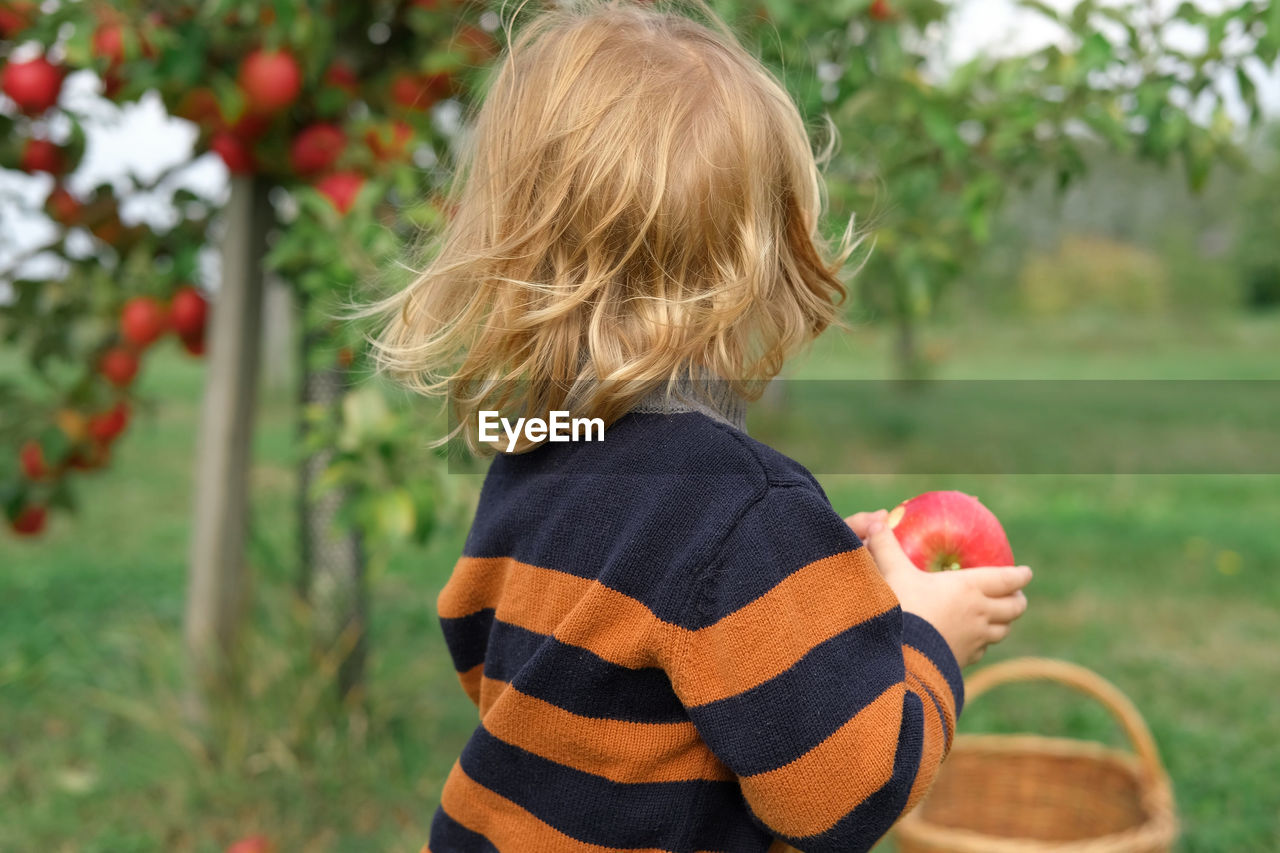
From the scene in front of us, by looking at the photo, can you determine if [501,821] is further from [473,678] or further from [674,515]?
[674,515]

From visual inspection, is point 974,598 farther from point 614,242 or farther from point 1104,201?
point 1104,201

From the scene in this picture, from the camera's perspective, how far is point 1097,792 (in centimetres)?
222

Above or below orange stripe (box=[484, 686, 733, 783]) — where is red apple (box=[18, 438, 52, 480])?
below

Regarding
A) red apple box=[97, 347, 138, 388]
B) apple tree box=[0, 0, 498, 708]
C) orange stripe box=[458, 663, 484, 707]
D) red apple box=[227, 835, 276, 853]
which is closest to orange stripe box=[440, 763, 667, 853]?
orange stripe box=[458, 663, 484, 707]

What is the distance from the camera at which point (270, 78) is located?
1.87 metres

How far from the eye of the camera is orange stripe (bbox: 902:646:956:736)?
3.11 feet

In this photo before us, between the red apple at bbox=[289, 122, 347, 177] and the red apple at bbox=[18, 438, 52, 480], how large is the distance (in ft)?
2.68

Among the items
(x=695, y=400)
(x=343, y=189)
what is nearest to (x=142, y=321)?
(x=343, y=189)

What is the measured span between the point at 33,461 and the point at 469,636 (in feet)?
5.00

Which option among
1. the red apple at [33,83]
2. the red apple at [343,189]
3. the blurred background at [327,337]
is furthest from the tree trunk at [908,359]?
the red apple at [33,83]

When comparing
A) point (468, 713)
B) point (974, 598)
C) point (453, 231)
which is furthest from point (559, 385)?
point (468, 713)

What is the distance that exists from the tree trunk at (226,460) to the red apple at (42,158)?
33 cm

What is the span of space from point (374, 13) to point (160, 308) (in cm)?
75

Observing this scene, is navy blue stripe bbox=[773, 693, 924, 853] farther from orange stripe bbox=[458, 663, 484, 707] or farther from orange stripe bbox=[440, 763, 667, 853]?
orange stripe bbox=[458, 663, 484, 707]
